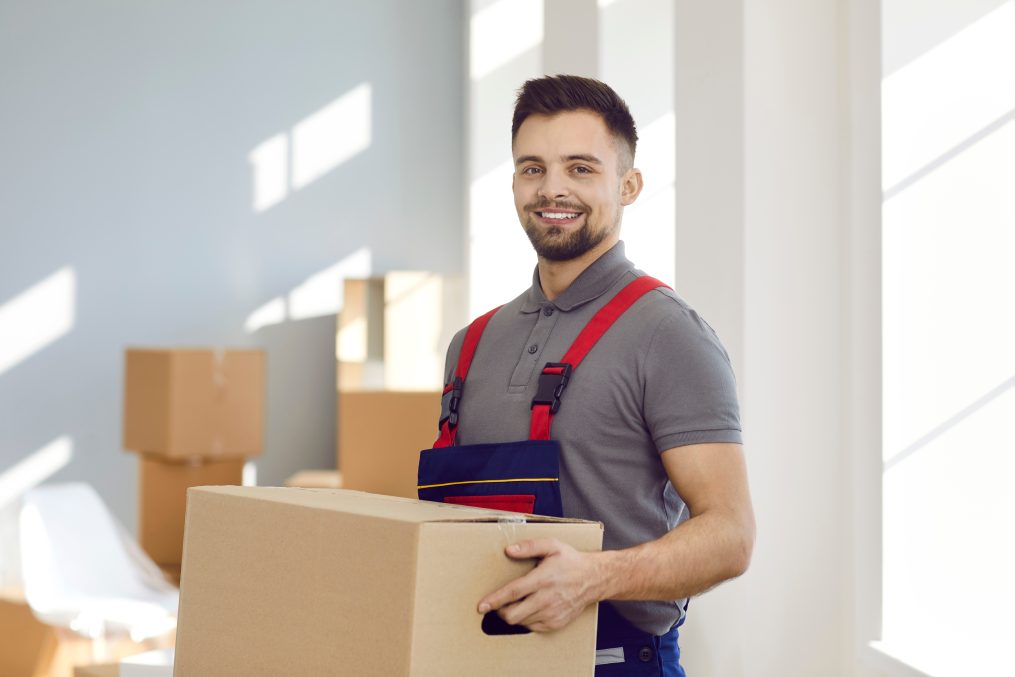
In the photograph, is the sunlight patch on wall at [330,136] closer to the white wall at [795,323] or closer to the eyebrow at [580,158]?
the white wall at [795,323]

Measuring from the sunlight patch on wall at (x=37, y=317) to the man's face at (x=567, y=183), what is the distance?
4.44 meters

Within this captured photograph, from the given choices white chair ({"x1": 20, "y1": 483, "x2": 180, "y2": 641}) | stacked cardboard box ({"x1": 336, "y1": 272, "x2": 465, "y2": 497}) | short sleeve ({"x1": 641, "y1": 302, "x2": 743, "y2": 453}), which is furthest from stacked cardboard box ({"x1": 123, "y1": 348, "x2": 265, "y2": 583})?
short sleeve ({"x1": 641, "y1": 302, "x2": 743, "y2": 453})

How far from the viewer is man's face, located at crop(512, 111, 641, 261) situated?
1540 mm

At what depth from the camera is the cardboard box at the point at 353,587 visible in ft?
3.45

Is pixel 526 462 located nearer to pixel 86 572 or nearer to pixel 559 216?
pixel 559 216

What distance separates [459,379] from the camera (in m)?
1.64

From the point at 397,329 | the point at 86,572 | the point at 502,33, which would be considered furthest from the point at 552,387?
the point at 502,33

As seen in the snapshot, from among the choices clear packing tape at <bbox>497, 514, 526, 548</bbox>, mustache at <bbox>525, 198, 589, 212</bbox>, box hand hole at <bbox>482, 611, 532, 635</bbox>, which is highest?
mustache at <bbox>525, 198, 589, 212</bbox>

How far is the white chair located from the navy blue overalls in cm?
283

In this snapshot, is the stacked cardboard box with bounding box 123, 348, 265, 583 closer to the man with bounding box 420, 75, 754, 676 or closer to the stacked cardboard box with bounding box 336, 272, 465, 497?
the stacked cardboard box with bounding box 336, 272, 465, 497

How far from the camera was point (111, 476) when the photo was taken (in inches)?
219

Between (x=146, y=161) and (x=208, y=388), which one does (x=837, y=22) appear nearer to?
(x=208, y=388)

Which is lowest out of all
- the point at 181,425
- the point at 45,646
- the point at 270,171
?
the point at 45,646

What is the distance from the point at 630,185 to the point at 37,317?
450cm
